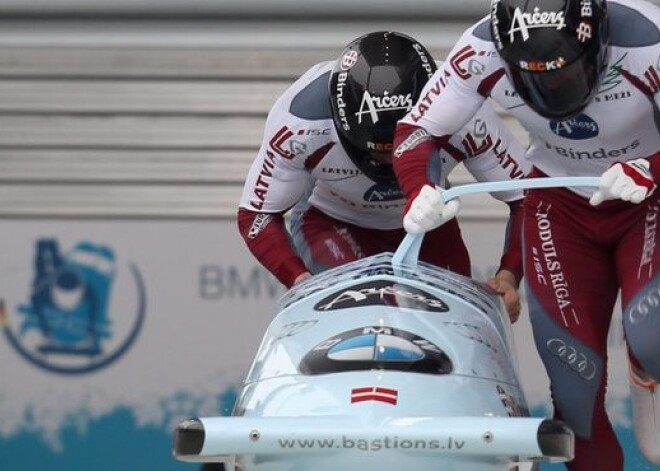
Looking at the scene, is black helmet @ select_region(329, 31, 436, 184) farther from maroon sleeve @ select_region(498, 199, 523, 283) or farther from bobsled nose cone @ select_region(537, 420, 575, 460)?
bobsled nose cone @ select_region(537, 420, 575, 460)

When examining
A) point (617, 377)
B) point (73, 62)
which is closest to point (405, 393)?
point (617, 377)

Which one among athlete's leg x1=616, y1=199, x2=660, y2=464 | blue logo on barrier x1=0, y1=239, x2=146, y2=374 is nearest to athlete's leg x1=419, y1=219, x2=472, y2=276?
athlete's leg x1=616, y1=199, x2=660, y2=464

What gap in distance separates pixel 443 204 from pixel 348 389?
2.55ft

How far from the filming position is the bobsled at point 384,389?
346cm

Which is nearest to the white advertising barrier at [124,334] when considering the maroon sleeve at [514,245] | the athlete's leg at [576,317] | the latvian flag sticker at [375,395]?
the maroon sleeve at [514,245]

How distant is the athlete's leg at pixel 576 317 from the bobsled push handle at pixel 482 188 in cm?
42

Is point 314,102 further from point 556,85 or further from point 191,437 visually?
point 191,437

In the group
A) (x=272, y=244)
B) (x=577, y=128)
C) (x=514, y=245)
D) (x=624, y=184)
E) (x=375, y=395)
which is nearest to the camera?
(x=375, y=395)

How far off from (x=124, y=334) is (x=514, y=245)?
2.70 m

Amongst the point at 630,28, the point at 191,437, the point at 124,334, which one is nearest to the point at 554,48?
the point at 630,28

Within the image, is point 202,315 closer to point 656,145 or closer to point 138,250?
point 138,250

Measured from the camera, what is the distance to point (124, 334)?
24.2 feet

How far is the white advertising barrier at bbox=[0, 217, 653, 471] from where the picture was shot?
7.30 m

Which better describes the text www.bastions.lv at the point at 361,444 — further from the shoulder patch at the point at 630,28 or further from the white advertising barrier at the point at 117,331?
the white advertising barrier at the point at 117,331
